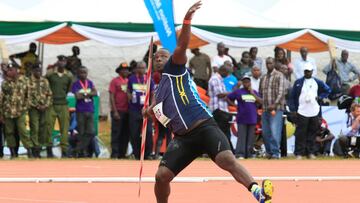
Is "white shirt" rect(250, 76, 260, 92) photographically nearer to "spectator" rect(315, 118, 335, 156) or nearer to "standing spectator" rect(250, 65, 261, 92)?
"standing spectator" rect(250, 65, 261, 92)

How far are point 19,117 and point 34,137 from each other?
0.64 m

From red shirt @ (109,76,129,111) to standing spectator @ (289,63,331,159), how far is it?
422 centimetres

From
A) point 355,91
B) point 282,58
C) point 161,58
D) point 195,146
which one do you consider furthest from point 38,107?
Answer: point 195,146

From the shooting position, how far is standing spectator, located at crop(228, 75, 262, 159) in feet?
78.1

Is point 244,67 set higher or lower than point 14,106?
higher

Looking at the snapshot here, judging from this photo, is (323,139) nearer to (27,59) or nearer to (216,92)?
(216,92)

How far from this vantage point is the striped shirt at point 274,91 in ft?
78.6

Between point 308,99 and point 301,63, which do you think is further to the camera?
point 301,63

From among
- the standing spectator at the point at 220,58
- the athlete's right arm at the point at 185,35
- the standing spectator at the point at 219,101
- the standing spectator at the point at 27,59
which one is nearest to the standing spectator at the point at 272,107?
the standing spectator at the point at 219,101

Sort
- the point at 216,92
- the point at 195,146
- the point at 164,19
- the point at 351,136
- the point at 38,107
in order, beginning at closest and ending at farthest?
the point at 195,146, the point at 164,19, the point at 38,107, the point at 216,92, the point at 351,136

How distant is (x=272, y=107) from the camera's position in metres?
23.9

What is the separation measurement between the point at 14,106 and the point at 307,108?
711 cm

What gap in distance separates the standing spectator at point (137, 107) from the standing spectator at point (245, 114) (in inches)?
86.2

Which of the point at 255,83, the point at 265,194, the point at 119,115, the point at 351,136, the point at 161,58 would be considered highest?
the point at 161,58
